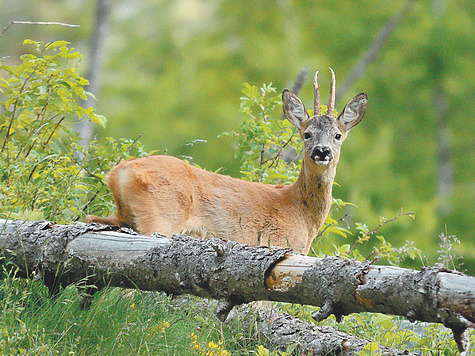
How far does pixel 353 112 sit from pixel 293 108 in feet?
1.88

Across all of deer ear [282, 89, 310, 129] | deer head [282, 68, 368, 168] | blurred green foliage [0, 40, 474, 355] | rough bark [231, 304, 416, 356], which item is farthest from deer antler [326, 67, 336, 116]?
rough bark [231, 304, 416, 356]

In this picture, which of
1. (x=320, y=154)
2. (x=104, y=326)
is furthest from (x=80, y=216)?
(x=320, y=154)

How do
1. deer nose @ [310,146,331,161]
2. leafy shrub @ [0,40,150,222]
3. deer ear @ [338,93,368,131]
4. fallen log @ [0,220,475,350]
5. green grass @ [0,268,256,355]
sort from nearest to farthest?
fallen log @ [0,220,475,350], green grass @ [0,268,256,355], leafy shrub @ [0,40,150,222], deer nose @ [310,146,331,161], deer ear @ [338,93,368,131]

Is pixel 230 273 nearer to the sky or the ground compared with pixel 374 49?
nearer to the ground

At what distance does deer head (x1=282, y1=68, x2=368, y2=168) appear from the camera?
613cm

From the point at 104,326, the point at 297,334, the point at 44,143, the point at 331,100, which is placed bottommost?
the point at 297,334

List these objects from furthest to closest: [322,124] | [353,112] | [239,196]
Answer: [353,112] < [322,124] < [239,196]

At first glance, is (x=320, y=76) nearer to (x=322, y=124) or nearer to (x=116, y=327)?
(x=322, y=124)

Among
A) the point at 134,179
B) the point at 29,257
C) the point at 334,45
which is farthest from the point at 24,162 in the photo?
the point at 334,45

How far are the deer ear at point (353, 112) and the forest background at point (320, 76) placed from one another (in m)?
8.41

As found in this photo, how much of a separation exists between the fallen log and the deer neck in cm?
269

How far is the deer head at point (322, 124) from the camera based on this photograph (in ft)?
20.1

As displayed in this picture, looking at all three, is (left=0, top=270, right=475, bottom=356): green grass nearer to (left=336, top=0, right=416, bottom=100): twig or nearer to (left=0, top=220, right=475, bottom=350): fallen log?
(left=0, top=220, right=475, bottom=350): fallen log

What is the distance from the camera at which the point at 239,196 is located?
5918mm
